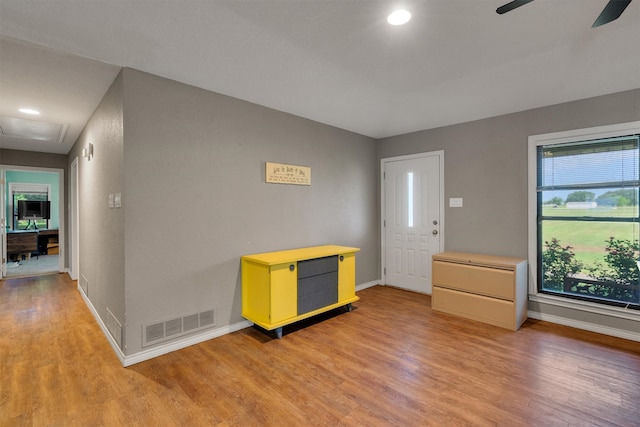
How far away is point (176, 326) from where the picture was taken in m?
2.75

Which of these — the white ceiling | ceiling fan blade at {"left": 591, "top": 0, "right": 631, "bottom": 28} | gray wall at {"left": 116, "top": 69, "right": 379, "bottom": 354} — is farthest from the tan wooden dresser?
ceiling fan blade at {"left": 591, "top": 0, "right": 631, "bottom": 28}

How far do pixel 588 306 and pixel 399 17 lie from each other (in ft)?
11.5

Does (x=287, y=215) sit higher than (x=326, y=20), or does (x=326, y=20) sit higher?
(x=326, y=20)

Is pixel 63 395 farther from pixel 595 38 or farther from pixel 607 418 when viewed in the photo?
pixel 595 38

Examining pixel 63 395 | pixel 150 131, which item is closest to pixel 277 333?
pixel 63 395

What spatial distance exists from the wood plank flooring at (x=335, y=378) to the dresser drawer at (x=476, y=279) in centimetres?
39

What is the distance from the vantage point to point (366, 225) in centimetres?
488

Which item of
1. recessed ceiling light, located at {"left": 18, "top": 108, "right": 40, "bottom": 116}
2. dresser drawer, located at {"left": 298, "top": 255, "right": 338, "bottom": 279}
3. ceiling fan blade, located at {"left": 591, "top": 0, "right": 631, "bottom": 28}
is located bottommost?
dresser drawer, located at {"left": 298, "top": 255, "right": 338, "bottom": 279}

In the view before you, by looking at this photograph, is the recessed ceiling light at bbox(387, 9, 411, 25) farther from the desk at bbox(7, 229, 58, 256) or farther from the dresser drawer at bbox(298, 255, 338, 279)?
the desk at bbox(7, 229, 58, 256)

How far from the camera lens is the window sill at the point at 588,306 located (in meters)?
2.96

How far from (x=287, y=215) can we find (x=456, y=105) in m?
2.40

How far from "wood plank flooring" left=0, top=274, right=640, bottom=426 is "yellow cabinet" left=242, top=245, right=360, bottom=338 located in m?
0.21

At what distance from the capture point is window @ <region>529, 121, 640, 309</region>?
3.03 m

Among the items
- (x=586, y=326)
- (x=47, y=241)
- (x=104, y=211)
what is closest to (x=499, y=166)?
(x=586, y=326)
